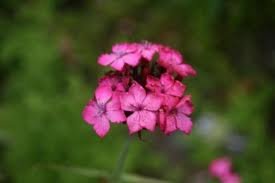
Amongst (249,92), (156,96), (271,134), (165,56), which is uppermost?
(249,92)

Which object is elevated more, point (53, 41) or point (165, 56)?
point (53, 41)

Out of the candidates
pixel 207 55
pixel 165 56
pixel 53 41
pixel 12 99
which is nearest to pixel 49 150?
pixel 12 99

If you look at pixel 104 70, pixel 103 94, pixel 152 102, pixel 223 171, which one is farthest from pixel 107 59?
pixel 104 70

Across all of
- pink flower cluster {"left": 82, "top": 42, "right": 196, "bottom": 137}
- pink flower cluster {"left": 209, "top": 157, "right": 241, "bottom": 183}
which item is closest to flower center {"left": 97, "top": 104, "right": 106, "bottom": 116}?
pink flower cluster {"left": 82, "top": 42, "right": 196, "bottom": 137}

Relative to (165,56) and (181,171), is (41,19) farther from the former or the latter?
(165,56)

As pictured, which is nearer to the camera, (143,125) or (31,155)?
(143,125)

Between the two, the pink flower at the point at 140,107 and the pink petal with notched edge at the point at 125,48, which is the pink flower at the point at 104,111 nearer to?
the pink flower at the point at 140,107

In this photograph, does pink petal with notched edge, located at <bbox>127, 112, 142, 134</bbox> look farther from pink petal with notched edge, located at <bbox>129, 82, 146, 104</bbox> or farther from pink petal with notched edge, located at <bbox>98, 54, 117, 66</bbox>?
pink petal with notched edge, located at <bbox>98, 54, 117, 66</bbox>

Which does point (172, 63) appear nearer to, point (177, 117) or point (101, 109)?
point (177, 117)
